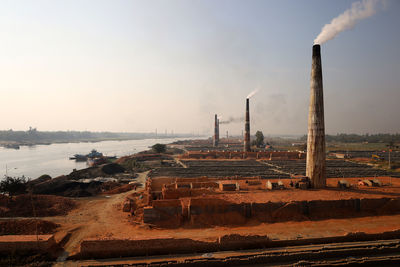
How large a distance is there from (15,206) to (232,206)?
1673cm

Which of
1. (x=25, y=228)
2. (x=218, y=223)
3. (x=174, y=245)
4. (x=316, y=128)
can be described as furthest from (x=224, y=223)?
(x=316, y=128)

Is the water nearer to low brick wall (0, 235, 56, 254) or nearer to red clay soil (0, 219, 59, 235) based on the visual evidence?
red clay soil (0, 219, 59, 235)

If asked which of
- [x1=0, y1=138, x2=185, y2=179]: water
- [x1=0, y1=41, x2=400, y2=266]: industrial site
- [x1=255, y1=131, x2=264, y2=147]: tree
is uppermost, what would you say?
[x1=255, y1=131, x2=264, y2=147]: tree

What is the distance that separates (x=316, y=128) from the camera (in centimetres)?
2050

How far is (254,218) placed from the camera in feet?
49.4

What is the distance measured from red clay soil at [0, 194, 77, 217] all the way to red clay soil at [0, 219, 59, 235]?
2568 millimetres

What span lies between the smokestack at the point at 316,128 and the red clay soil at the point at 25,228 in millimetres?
20328

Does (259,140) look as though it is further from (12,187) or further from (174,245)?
(174,245)

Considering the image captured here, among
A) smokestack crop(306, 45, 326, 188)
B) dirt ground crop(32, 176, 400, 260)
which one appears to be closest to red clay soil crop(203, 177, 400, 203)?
smokestack crop(306, 45, 326, 188)

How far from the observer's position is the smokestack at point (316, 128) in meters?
20.4

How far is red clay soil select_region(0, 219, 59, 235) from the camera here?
1325 cm

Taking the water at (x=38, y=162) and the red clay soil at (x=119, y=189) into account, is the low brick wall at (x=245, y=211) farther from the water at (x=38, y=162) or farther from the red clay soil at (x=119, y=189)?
the water at (x=38, y=162)

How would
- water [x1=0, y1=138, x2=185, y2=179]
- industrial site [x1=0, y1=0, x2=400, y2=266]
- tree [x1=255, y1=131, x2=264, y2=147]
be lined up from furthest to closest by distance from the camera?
1. tree [x1=255, y1=131, x2=264, y2=147]
2. water [x1=0, y1=138, x2=185, y2=179]
3. industrial site [x1=0, y1=0, x2=400, y2=266]

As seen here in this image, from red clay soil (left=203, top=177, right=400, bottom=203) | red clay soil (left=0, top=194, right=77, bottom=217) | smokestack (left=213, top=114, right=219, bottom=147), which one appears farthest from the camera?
smokestack (left=213, top=114, right=219, bottom=147)
